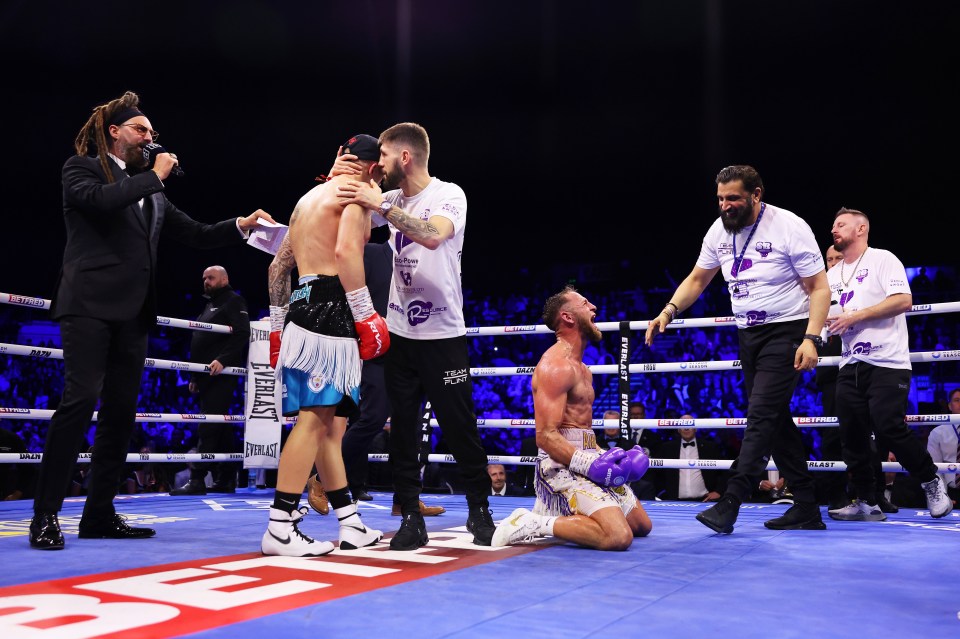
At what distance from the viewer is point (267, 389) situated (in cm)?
497

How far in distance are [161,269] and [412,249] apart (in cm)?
1208

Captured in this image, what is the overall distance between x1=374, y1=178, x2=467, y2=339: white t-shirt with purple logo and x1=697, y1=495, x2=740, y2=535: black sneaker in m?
1.17

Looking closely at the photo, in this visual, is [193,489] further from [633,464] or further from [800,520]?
[800,520]

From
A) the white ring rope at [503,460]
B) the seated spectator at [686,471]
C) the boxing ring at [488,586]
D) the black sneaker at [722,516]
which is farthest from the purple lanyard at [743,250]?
the seated spectator at [686,471]

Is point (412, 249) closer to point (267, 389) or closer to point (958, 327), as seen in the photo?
point (267, 389)

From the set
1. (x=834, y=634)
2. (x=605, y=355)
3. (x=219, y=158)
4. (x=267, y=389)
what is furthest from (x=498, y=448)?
(x=834, y=634)

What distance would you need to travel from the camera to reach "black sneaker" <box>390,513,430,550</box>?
243 cm

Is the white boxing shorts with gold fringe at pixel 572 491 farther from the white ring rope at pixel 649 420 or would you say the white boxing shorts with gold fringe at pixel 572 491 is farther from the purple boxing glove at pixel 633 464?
the white ring rope at pixel 649 420

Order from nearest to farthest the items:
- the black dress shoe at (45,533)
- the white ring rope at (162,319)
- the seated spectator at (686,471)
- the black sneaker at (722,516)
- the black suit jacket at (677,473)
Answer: the black dress shoe at (45,533)
the black sneaker at (722,516)
the white ring rope at (162,319)
the black suit jacket at (677,473)
the seated spectator at (686,471)

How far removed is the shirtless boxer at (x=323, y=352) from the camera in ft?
7.66

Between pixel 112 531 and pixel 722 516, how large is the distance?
222 centimetres

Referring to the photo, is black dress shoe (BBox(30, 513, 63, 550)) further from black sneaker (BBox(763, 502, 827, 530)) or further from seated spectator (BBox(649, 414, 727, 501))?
seated spectator (BBox(649, 414, 727, 501))

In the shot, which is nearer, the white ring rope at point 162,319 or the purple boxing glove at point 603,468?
the purple boxing glove at point 603,468

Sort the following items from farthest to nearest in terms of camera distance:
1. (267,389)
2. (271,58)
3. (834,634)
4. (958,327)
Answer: (958,327)
(271,58)
(267,389)
(834,634)
